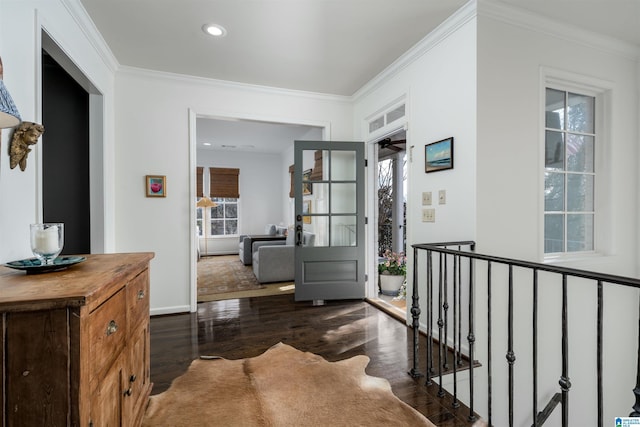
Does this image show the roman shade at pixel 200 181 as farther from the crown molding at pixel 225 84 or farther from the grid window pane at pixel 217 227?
the crown molding at pixel 225 84

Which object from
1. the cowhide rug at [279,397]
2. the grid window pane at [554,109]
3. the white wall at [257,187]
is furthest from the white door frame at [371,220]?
the white wall at [257,187]

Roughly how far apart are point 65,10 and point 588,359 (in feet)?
17.2

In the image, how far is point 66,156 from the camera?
2.97 m

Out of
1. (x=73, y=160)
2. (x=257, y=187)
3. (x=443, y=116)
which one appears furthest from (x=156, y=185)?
(x=257, y=187)

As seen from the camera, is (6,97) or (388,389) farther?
(388,389)

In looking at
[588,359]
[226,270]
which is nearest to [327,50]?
[588,359]

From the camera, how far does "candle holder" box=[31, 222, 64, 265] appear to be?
123 cm

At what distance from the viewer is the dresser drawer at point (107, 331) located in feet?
3.13

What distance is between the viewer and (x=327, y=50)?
2.93 meters

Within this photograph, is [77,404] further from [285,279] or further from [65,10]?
[285,279]

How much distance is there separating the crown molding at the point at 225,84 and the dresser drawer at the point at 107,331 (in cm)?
298

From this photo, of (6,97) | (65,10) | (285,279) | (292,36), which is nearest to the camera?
(6,97)

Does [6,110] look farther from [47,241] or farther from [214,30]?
[214,30]

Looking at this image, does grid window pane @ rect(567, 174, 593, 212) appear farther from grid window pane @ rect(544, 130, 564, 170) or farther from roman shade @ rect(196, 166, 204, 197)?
roman shade @ rect(196, 166, 204, 197)
